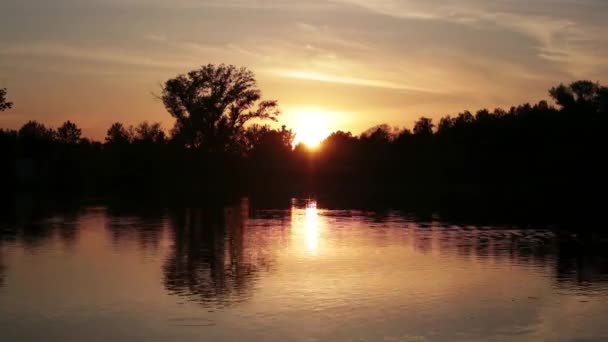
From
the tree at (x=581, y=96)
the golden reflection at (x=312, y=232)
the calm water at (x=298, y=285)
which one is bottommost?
the calm water at (x=298, y=285)

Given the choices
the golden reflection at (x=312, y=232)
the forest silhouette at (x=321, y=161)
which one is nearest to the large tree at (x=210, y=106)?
the forest silhouette at (x=321, y=161)

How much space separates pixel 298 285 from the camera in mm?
14477

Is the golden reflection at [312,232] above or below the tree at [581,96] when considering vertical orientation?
below

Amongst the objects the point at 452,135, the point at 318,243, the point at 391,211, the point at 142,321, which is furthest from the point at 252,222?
the point at 452,135

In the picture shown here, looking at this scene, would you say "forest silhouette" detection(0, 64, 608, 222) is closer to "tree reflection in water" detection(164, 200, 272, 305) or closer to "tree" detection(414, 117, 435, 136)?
"tree" detection(414, 117, 435, 136)

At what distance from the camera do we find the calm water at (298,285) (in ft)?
35.4

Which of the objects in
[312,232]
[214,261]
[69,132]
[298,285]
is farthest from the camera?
[69,132]

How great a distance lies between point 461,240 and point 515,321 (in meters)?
12.0

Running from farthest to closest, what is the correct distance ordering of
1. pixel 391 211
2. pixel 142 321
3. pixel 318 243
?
pixel 391 211, pixel 318 243, pixel 142 321

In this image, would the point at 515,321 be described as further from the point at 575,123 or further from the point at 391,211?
the point at 575,123

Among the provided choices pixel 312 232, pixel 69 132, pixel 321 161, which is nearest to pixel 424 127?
pixel 321 161

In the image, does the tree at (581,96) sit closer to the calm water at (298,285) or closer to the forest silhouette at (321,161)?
the forest silhouette at (321,161)

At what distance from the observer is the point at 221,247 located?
68.2ft

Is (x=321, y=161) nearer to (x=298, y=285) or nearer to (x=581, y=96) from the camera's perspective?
(x=581, y=96)
